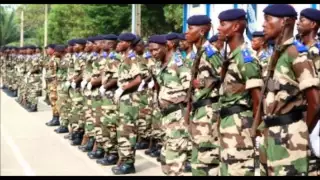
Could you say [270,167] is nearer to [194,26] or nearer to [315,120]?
[315,120]

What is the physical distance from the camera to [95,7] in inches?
1006

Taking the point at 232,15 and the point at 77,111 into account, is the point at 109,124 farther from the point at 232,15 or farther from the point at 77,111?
the point at 232,15

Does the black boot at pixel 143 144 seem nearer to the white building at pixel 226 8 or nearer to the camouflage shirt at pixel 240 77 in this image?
the white building at pixel 226 8

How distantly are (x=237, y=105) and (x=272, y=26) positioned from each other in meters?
0.71

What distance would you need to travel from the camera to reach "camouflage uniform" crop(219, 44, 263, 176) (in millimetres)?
4047

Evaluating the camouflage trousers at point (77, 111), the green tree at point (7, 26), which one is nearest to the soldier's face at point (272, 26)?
the camouflage trousers at point (77, 111)

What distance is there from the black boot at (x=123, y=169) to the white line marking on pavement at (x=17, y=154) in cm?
108

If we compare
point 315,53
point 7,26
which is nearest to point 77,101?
point 315,53

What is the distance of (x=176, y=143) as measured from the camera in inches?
203

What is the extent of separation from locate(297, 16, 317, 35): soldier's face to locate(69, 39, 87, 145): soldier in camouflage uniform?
187 inches

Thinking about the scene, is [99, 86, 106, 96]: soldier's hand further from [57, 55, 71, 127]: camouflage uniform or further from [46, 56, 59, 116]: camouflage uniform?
[46, 56, 59, 116]: camouflage uniform

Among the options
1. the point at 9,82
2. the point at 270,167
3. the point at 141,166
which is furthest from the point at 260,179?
the point at 9,82

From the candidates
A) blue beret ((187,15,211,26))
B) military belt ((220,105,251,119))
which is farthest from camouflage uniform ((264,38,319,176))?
blue beret ((187,15,211,26))

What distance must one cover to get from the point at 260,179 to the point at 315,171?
0.40 m
